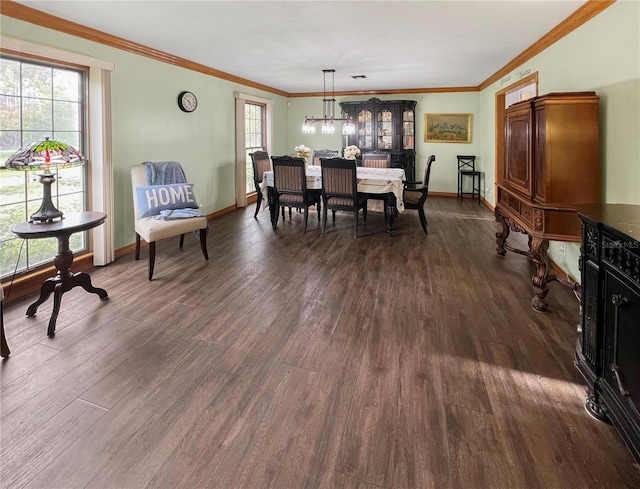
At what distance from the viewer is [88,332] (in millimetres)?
2619

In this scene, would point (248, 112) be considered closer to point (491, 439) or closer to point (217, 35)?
point (217, 35)

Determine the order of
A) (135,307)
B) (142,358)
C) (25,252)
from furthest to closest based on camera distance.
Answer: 1. (25,252)
2. (135,307)
3. (142,358)

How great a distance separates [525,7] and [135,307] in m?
3.97

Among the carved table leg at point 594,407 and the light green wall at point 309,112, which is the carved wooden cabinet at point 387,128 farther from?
the carved table leg at point 594,407

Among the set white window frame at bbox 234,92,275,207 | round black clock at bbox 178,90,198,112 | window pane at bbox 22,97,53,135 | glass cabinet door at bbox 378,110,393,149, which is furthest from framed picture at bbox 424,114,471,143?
window pane at bbox 22,97,53,135

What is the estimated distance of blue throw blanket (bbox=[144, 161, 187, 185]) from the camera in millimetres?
4199

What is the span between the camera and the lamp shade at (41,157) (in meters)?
2.57

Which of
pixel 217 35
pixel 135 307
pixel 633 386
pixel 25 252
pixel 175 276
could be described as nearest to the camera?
pixel 633 386

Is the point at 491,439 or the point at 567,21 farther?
the point at 567,21

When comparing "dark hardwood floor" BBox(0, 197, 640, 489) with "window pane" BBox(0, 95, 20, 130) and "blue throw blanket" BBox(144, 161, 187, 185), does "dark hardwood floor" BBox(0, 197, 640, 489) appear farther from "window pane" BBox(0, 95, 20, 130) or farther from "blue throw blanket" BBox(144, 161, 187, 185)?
"window pane" BBox(0, 95, 20, 130)

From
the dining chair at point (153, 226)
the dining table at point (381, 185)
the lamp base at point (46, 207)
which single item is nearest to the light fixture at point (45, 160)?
the lamp base at point (46, 207)

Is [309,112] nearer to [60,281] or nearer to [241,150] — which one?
[241,150]

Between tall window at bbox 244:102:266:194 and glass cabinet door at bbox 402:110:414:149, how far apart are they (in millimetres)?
→ 2987

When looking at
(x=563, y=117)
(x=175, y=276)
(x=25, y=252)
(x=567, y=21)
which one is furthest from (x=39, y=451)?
(x=567, y=21)
